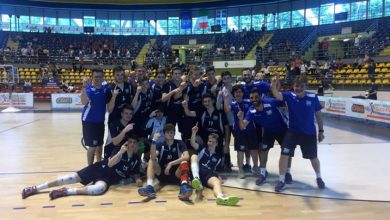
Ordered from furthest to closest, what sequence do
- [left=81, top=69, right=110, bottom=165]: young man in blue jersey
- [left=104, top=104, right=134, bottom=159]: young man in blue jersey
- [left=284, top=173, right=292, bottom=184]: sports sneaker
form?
[left=81, top=69, right=110, bottom=165]: young man in blue jersey, [left=284, top=173, right=292, bottom=184]: sports sneaker, [left=104, top=104, right=134, bottom=159]: young man in blue jersey

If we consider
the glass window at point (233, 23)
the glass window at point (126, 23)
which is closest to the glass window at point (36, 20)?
the glass window at point (126, 23)

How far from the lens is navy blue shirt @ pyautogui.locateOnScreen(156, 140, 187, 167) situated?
224 inches

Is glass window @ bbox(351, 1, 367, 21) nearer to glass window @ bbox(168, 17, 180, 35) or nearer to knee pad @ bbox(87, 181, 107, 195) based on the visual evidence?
glass window @ bbox(168, 17, 180, 35)

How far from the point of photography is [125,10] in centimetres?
3597

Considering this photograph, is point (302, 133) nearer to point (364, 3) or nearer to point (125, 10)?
point (364, 3)

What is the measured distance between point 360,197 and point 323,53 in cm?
2165

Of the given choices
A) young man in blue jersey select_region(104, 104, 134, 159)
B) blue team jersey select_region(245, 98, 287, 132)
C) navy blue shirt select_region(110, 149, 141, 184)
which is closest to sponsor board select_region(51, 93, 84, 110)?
young man in blue jersey select_region(104, 104, 134, 159)

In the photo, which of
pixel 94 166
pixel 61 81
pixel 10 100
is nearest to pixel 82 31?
pixel 61 81

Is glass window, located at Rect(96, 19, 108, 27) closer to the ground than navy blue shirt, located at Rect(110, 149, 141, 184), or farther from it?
farther from it

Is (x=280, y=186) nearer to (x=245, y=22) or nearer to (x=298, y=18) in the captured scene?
(x=298, y=18)

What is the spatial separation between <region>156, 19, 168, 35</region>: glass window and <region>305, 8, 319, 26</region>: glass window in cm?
1271

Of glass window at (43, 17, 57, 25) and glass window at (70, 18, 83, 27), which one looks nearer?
glass window at (43, 17, 57, 25)

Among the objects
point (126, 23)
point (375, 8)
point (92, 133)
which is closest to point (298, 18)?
point (375, 8)

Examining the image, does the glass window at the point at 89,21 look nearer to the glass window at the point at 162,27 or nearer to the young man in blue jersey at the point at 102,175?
the glass window at the point at 162,27
